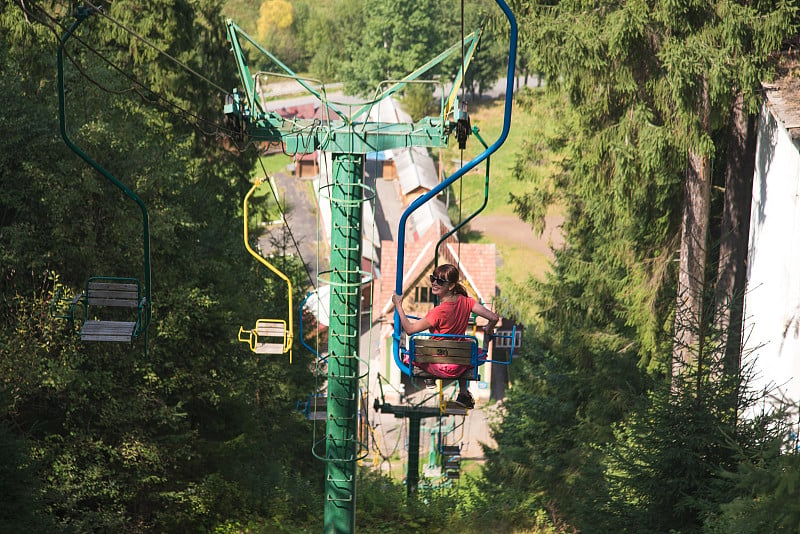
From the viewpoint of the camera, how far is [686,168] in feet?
53.3

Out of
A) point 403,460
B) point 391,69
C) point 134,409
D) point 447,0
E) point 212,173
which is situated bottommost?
point 403,460

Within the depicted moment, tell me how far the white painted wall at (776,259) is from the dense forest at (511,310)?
527 millimetres

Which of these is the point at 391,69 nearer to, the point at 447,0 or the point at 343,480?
the point at 447,0

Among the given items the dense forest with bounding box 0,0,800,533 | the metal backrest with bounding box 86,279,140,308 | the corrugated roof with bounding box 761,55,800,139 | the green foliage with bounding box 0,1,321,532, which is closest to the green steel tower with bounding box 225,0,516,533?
the dense forest with bounding box 0,0,800,533

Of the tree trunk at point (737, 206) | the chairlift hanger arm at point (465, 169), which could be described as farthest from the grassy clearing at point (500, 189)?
the chairlift hanger arm at point (465, 169)

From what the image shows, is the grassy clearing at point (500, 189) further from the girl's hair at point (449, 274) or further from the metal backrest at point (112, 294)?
the girl's hair at point (449, 274)

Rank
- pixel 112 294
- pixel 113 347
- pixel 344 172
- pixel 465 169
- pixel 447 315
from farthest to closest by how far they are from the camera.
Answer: pixel 113 347, pixel 344 172, pixel 112 294, pixel 447 315, pixel 465 169

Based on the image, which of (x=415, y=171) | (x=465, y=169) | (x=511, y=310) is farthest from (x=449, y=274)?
(x=415, y=171)

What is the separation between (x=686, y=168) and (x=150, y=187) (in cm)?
914

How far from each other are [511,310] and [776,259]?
7.09 meters

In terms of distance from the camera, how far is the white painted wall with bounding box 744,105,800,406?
1252 cm

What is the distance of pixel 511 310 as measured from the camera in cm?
2003

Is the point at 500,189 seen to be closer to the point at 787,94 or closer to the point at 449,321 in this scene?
the point at 787,94

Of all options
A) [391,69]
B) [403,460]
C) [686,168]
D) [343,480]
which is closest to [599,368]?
[686,168]
